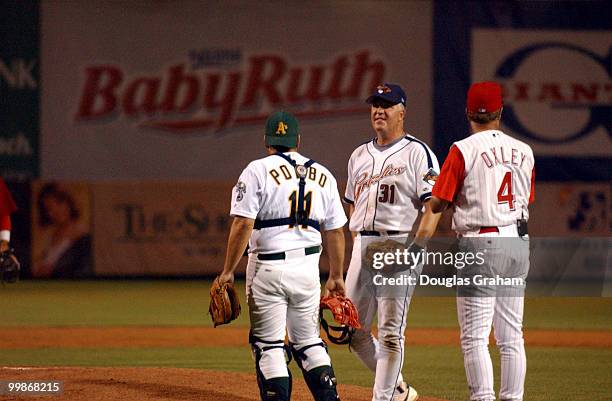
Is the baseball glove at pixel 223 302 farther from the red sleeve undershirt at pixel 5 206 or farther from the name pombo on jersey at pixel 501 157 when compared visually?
the red sleeve undershirt at pixel 5 206

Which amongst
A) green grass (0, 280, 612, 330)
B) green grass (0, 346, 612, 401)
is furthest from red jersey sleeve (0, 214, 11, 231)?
green grass (0, 280, 612, 330)

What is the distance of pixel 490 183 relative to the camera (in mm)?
5676

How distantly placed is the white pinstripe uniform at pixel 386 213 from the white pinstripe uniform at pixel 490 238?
60cm

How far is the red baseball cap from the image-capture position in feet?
18.7

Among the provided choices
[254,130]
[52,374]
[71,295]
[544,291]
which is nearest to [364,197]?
[52,374]

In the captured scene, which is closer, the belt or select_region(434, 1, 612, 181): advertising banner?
the belt

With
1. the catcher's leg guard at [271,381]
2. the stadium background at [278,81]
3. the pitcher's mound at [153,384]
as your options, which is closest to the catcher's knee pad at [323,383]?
the catcher's leg guard at [271,381]

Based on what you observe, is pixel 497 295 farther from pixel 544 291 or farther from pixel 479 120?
pixel 544 291

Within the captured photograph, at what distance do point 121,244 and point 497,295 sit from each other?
1319 cm

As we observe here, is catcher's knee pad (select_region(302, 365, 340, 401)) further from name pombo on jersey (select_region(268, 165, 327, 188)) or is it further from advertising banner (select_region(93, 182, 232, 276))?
advertising banner (select_region(93, 182, 232, 276))

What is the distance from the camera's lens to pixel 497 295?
5.68 meters

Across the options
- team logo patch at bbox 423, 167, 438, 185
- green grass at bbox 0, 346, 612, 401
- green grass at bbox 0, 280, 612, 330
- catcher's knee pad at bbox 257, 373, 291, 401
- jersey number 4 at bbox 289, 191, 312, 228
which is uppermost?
team logo patch at bbox 423, 167, 438, 185

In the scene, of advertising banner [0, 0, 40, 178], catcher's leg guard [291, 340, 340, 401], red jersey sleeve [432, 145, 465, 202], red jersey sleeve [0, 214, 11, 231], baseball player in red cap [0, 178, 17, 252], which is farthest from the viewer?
advertising banner [0, 0, 40, 178]

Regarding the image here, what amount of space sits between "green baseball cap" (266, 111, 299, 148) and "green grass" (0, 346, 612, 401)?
2518 millimetres
